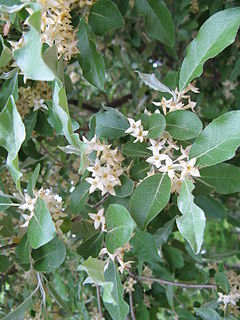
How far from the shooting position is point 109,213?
0.71 meters

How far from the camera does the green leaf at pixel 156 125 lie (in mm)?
695

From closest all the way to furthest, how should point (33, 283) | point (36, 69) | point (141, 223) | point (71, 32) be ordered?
point (36, 69)
point (141, 223)
point (71, 32)
point (33, 283)

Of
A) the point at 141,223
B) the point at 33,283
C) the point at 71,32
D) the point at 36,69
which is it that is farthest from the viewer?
the point at 33,283

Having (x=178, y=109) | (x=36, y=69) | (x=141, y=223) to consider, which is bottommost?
(x=141, y=223)

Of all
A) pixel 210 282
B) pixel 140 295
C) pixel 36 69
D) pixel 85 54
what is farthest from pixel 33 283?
pixel 36 69

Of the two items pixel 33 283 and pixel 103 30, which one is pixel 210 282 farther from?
pixel 103 30

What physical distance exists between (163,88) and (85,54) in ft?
0.53

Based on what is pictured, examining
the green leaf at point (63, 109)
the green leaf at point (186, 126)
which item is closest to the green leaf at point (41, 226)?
the green leaf at point (63, 109)

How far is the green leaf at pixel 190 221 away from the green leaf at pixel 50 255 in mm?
248

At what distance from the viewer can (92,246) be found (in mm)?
828

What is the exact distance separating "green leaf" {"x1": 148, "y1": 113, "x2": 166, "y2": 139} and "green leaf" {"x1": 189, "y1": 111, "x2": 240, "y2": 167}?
5 centimetres

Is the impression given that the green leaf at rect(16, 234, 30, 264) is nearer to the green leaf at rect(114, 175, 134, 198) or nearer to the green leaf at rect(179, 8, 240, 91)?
the green leaf at rect(114, 175, 134, 198)

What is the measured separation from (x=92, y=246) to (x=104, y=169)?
169mm

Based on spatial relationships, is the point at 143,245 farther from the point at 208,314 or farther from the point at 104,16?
the point at 104,16
